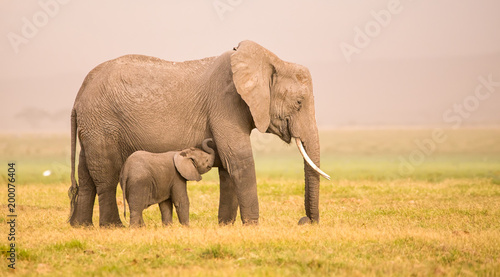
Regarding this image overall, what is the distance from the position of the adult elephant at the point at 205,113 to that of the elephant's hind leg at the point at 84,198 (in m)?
0.57

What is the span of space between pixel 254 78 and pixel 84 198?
4.39 m

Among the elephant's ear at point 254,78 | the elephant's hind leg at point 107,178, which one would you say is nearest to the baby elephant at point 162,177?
the elephant's hind leg at point 107,178

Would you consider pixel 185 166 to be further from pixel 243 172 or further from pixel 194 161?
pixel 243 172

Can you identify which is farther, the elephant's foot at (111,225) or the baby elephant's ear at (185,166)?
the elephant's foot at (111,225)

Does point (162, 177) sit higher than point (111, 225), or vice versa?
point (162, 177)

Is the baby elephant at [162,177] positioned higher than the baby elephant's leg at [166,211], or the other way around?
the baby elephant at [162,177]

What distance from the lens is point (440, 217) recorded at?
15.4 meters

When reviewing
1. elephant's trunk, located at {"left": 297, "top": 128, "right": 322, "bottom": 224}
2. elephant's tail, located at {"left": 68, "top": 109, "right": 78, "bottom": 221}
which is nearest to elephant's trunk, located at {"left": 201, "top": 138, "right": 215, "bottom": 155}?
elephant's trunk, located at {"left": 297, "top": 128, "right": 322, "bottom": 224}

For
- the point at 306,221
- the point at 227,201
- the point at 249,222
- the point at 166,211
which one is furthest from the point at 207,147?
the point at 306,221

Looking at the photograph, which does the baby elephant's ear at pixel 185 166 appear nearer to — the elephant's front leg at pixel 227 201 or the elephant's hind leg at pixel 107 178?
the elephant's front leg at pixel 227 201

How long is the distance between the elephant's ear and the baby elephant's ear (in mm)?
1418

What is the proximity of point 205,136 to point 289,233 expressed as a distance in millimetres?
2926

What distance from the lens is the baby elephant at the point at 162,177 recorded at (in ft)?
42.2

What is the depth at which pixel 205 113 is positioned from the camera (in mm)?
13578
